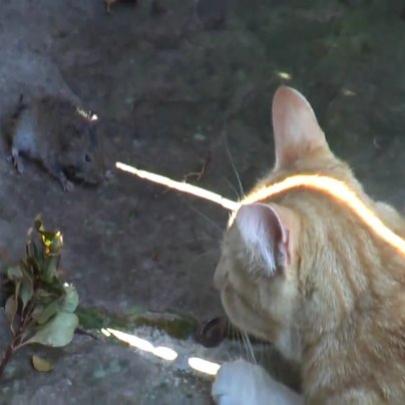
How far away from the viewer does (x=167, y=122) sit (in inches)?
157

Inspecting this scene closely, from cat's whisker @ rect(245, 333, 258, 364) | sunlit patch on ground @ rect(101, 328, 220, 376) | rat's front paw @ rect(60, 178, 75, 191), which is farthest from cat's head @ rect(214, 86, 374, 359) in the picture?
rat's front paw @ rect(60, 178, 75, 191)

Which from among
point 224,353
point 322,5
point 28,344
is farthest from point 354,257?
point 322,5

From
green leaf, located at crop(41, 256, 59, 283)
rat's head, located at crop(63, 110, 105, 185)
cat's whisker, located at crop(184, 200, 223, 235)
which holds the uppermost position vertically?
green leaf, located at crop(41, 256, 59, 283)

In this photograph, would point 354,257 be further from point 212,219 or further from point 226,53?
point 226,53

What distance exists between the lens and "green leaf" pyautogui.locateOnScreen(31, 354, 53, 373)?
10.2ft

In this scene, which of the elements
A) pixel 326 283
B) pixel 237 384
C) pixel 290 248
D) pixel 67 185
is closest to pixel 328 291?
pixel 326 283

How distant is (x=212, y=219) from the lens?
363cm

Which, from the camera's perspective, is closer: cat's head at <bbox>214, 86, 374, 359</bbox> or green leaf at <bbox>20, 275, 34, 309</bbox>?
cat's head at <bbox>214, 86, 374, 359</bbox>

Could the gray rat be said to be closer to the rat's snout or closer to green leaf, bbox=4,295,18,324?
green leaf, bbox=4,295,18,324

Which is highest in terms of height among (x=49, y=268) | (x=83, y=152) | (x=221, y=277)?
(x=221, y=277)

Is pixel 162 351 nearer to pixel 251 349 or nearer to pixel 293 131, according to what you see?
pixel 251 349

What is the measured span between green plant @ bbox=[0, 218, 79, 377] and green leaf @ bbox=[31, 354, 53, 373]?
5cm

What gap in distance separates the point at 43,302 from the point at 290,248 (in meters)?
0.90

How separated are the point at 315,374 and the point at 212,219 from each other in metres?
1.06
